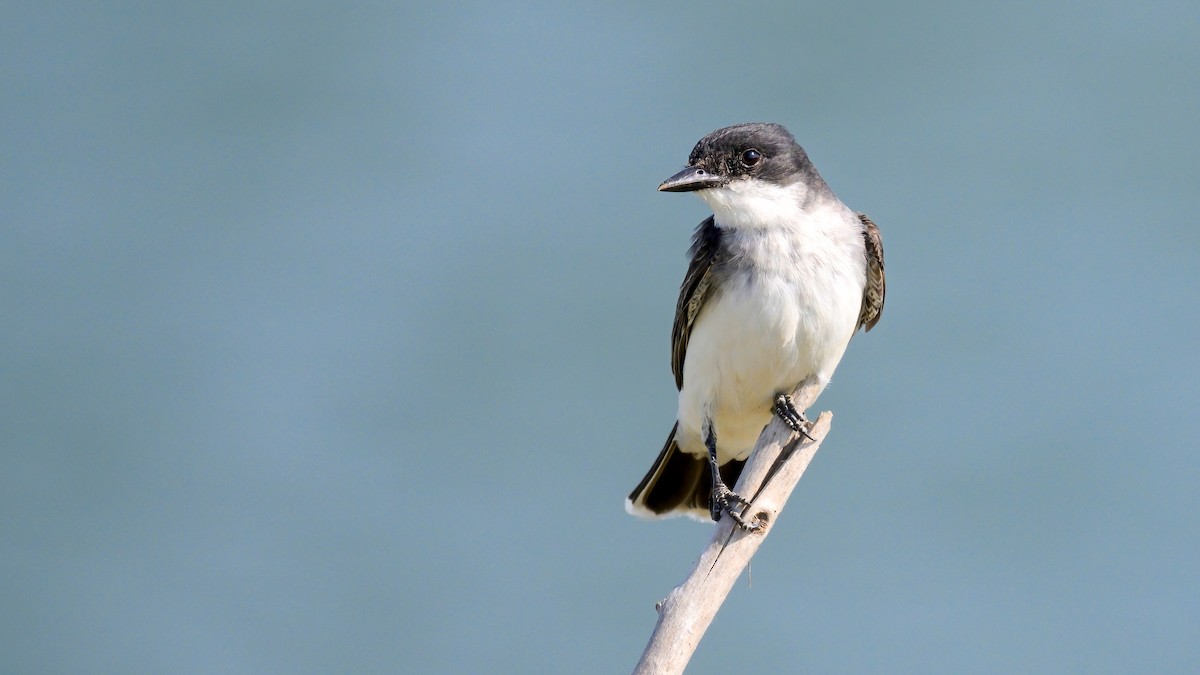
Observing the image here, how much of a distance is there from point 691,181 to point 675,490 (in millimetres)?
1934

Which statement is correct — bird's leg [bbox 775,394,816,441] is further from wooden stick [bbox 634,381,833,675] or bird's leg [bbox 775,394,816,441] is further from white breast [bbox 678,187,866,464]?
white breast [bbox 678,187,866,464]

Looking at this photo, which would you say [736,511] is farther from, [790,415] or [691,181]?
[691,181]

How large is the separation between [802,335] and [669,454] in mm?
1392

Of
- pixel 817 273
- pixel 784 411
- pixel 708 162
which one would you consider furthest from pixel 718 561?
pixel 708 162

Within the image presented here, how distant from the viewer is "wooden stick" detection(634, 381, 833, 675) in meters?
5.07

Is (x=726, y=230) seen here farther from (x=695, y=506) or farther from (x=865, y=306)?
(x=695, y=506)

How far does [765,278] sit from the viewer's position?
6.61m

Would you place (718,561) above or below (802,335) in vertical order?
below

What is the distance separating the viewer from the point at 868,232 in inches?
275

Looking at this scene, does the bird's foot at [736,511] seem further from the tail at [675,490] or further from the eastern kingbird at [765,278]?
the tail at [675,490]

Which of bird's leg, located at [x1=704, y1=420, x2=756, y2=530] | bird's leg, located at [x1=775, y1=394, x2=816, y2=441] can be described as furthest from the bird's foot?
bird's leg, located at [x1=775, y1=394, x2=816, y2=441]

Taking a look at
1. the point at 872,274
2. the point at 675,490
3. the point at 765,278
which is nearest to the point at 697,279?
the point at 765,278


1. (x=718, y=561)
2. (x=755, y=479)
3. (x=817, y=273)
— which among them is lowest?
(x=718, y=561)

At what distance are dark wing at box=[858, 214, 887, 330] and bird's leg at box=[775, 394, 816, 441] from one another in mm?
632
